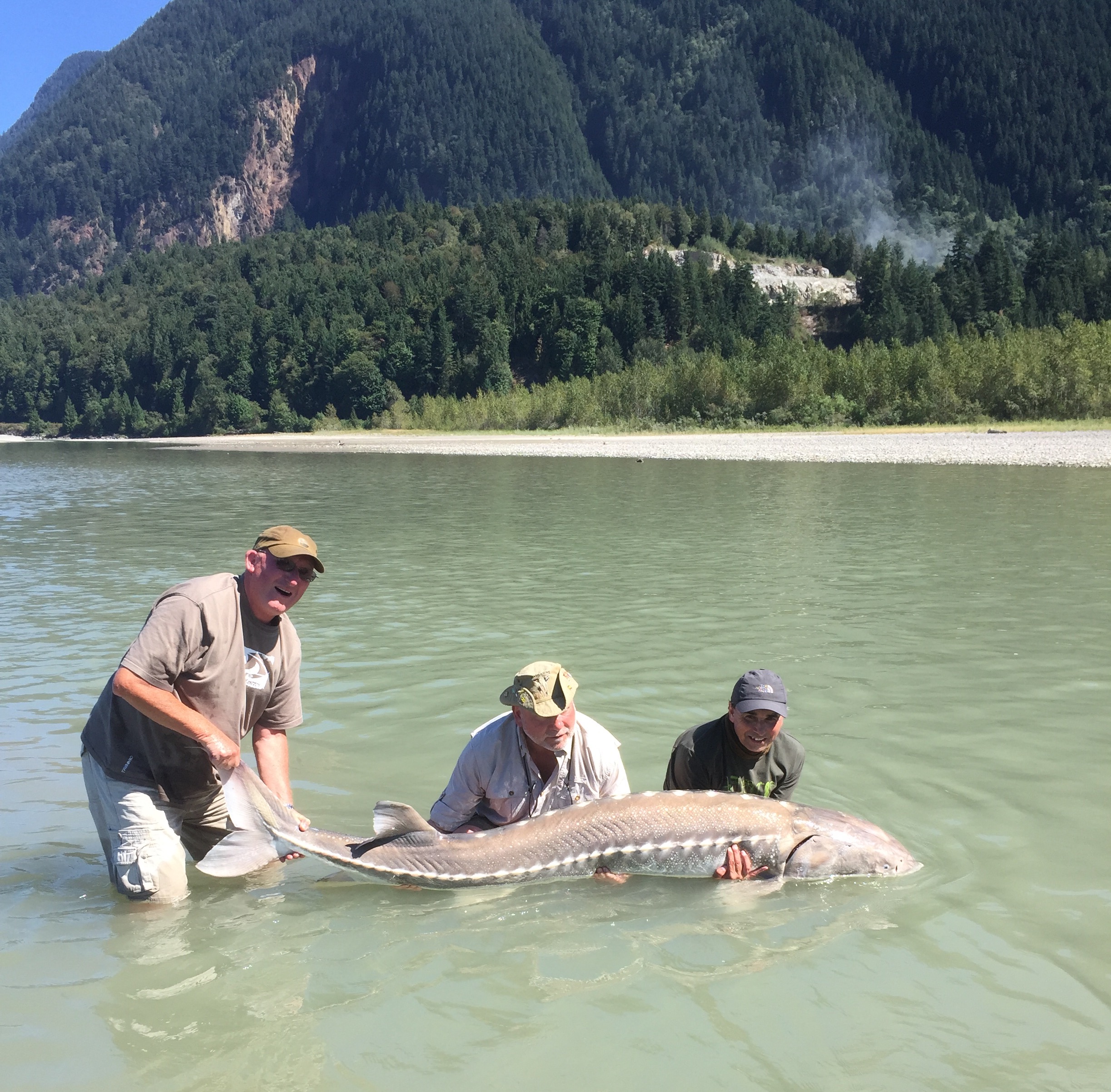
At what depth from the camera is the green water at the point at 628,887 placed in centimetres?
399

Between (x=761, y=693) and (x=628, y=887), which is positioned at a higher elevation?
(x=761, y=693)

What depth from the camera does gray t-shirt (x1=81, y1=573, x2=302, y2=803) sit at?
4492mm

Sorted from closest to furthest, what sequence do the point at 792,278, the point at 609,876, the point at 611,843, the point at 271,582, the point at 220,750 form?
the point at 220,750
the point at 271,582
the point at 611,843
the point at 609,876
the point at 792,278

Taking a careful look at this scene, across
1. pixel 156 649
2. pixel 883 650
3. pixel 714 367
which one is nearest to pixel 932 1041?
pixel 156 649

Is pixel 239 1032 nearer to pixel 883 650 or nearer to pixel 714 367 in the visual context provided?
pixel 883 650

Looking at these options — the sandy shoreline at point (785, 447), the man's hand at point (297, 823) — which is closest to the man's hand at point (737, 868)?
the man's hand at point (297, 823)

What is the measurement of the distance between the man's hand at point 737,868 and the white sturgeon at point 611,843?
23 mm

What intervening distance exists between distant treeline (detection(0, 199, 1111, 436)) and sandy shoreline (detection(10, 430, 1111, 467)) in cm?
1088

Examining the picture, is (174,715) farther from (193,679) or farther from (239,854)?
(239,854)

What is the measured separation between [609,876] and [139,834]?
2.10m

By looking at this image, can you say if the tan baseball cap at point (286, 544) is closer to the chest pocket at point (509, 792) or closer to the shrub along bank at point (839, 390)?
the chest pocket at point (509, 792)

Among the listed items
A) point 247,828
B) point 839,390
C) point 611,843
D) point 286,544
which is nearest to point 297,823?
point 247,828

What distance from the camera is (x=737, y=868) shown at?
505 cm

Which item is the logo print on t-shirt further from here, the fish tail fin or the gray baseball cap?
the gray baseball cap
